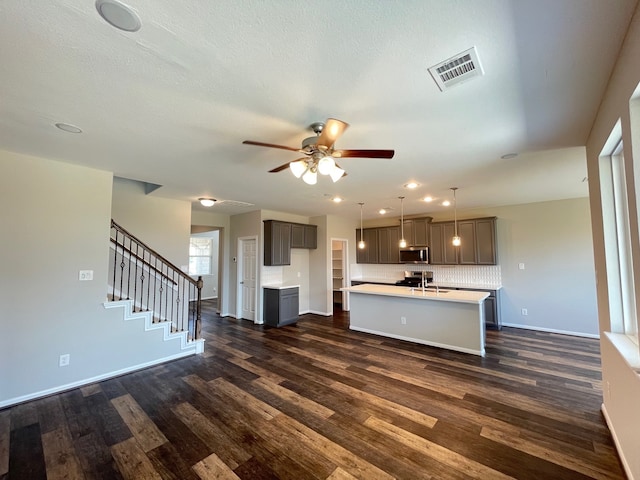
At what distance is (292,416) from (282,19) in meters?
3.12

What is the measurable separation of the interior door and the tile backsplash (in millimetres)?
2953

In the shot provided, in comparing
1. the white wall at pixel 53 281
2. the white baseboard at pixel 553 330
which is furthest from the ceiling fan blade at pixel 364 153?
the white baseboard at pixel 553 330

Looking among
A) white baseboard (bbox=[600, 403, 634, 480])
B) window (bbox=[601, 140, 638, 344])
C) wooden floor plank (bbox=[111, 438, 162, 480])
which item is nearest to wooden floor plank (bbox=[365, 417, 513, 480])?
white baseboard (bbox=[600, 403, 634, 480])

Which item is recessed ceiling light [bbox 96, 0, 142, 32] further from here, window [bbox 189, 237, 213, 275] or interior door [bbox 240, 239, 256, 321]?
window [bbox 189, 237, 213, 275]

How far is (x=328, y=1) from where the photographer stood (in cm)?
122

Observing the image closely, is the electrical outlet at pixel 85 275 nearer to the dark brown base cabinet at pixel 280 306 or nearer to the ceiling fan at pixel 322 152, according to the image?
the ceiling fan at pixel 322 152

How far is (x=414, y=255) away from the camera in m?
7.00

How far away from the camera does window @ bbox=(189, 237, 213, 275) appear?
10055 mm

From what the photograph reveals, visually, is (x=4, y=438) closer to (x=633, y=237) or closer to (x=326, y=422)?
(x=326, y=422)

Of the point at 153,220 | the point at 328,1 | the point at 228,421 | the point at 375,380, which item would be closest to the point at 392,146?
the point at 328,1

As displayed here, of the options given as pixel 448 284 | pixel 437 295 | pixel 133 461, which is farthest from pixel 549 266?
pixel 133 461

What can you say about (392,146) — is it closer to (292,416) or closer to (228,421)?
(292,416)

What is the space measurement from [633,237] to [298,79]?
2.20 meters

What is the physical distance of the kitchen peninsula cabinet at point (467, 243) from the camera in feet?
19.6
